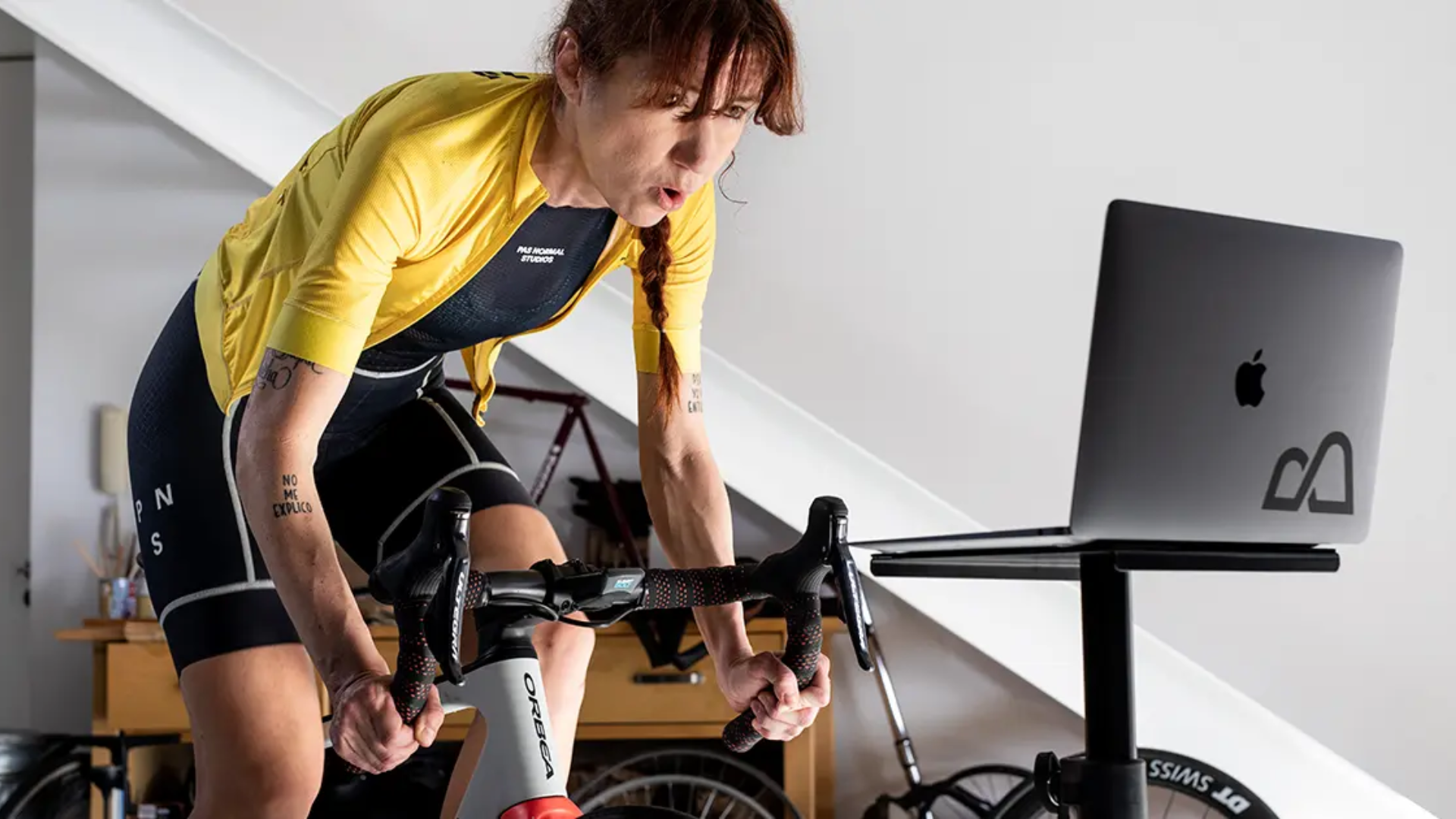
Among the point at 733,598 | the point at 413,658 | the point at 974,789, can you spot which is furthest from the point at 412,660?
the point at 974,789

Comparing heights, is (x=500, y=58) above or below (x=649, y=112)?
above

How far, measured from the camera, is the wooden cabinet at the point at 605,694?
3082 millimetres

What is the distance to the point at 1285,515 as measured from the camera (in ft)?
3.96

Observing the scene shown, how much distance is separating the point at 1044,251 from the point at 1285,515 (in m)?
2.09

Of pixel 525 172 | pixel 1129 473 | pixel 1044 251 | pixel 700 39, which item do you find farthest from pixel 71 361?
pixel 1129 473

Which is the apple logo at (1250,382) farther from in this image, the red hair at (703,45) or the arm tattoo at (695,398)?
the arm tattoo at (695,398)

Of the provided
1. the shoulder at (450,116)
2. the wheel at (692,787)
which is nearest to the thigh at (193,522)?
the shoulder at (450,116)

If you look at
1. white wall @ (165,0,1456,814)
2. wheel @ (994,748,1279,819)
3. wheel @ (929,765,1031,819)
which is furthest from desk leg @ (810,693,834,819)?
wheel @ (994,748,1279,819)

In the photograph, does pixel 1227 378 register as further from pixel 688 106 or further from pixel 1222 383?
pixel 688 106

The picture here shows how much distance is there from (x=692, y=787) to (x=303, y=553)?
7.60 ft

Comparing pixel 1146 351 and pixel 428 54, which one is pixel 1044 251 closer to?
pixel 428 54

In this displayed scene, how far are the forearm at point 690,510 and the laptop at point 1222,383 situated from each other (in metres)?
0.32

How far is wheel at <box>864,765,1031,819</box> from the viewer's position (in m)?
3.25

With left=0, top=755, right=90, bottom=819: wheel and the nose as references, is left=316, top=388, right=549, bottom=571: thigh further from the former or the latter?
left=0, top=755, right=90, bottom=819: wheel
